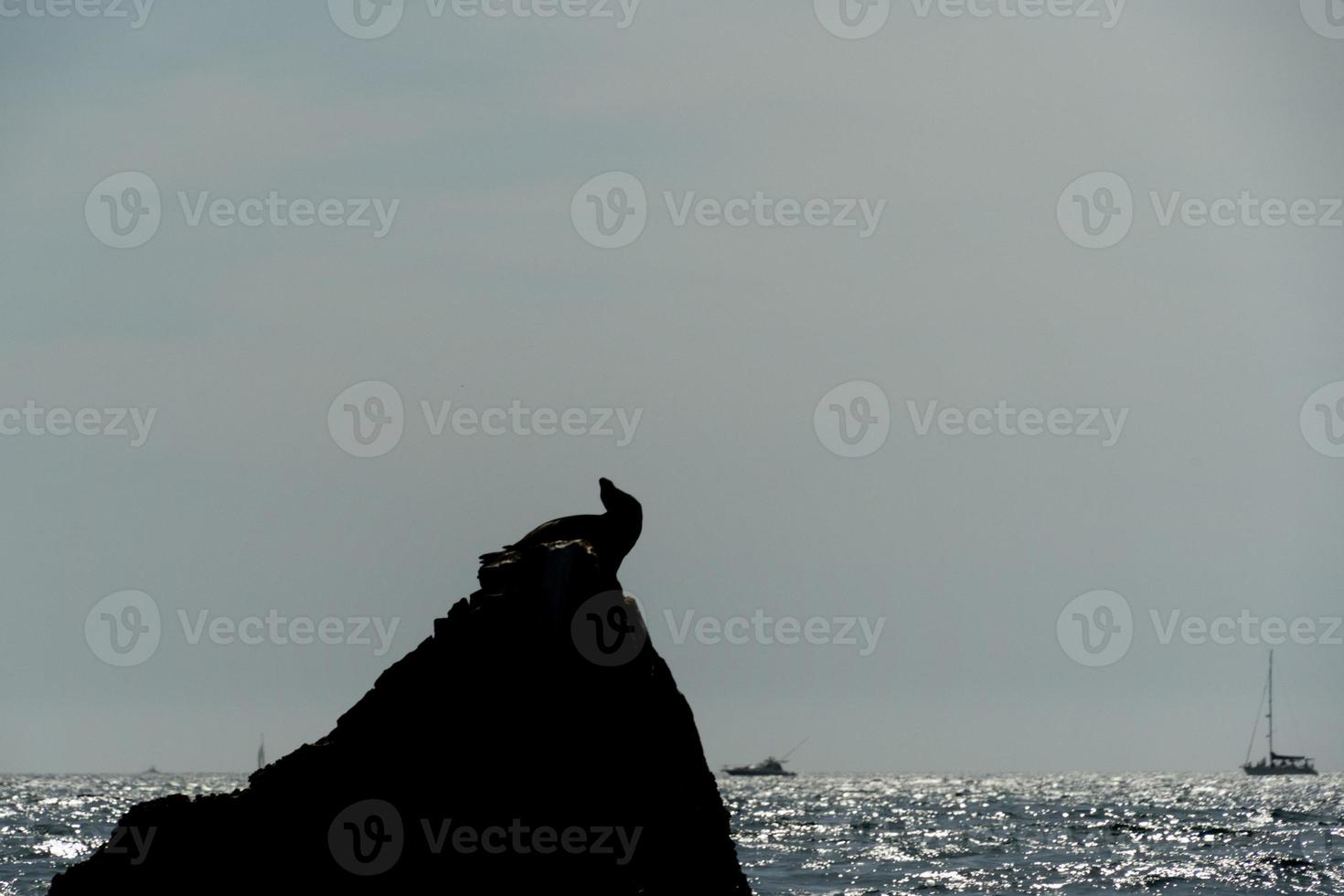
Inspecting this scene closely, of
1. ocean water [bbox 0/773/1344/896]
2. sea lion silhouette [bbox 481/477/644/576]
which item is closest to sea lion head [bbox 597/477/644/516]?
sea lion silhouette [bbox 481/477/644/576]

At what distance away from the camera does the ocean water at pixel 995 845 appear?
6069cm

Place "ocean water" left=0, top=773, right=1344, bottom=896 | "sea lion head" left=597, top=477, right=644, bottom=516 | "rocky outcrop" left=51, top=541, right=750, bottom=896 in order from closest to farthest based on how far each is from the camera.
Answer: "rocky outcrop" left=51, top=541, right=750, bottom=896
"sea lion head" left=597, top=477, right=644, bottom=516
"ocean water" left=0, top=773, right=1344, bottom=896

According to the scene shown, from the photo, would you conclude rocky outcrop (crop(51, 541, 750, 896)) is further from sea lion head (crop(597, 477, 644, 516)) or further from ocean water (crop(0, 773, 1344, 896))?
ocean water (crop(0, 773, 1344, 896))

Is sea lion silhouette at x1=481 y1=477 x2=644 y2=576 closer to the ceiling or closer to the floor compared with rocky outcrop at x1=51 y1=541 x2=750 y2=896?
closer to the ceiling

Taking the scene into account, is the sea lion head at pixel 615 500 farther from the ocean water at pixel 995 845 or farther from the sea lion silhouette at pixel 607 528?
the ocean water at pixel 995 845

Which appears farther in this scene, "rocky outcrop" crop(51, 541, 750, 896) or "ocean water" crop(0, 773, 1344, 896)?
"ocean water" crop(0, 773, 1344, 896)

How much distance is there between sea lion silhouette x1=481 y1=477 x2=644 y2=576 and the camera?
27.2 meters

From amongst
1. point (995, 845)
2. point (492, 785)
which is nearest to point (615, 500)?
point (492, 785)

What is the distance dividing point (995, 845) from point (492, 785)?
6057 cm

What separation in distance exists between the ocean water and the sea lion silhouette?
91.0 feet

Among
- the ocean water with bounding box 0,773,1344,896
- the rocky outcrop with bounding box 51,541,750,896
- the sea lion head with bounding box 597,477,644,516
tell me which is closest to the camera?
the rocky outcrop with bounding box 51,541,750,896

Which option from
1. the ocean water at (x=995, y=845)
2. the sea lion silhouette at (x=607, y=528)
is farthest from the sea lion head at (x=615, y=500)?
the ocean water at (x=995, y=845)

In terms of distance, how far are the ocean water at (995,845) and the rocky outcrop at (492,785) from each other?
2647cm

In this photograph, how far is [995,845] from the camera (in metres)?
83.1
